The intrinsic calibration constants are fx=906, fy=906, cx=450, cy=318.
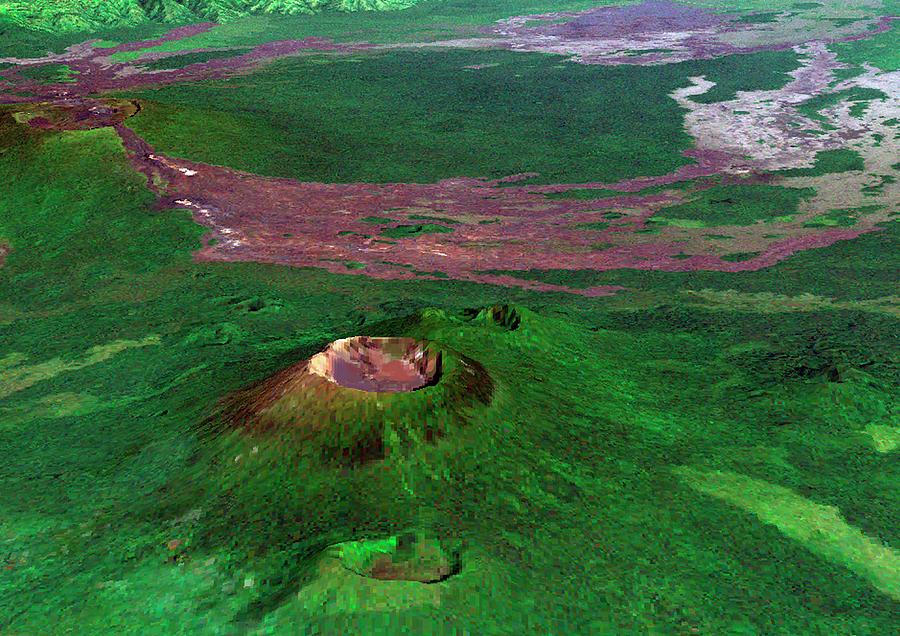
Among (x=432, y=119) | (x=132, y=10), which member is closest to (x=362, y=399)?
(x=432, y=119)

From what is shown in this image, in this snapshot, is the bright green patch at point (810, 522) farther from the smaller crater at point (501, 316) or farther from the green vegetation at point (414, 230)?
the green vegetation at point (414, 230)

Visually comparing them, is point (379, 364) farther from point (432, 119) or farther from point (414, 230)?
point (432, 119)

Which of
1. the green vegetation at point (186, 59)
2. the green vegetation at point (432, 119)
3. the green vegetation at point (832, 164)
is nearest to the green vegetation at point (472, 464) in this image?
the green vegetation at point (832, 164)

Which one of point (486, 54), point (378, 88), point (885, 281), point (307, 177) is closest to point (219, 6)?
point (486, 54)

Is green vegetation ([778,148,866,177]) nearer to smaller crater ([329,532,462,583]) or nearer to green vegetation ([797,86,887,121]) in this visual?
green vegetation ([797,86,887,121])

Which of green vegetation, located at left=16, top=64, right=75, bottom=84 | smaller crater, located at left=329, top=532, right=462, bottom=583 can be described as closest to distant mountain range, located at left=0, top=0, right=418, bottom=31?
green vegetation, located at left=16, top=64, right=75, bottom=84
